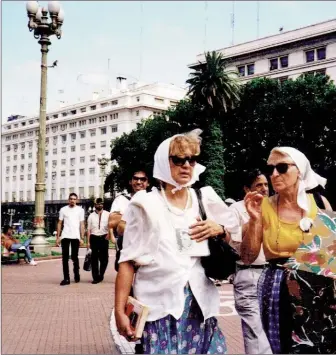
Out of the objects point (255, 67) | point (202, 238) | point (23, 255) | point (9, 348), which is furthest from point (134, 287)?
point (255, 67)

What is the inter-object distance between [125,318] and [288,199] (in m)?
1.20

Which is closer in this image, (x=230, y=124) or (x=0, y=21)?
(x=0, y=21)

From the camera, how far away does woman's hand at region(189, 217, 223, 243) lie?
2.85m

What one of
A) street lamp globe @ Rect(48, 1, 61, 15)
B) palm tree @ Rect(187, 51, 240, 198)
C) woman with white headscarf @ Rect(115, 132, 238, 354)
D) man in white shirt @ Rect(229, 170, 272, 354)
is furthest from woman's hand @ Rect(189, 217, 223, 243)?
palm tree @ Rect(187, 51, 240, 198)

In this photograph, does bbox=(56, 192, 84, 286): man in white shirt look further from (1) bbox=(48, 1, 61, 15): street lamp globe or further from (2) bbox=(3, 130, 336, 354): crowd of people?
(1) bbox=(48, 1, 61, 15): street lamp globe

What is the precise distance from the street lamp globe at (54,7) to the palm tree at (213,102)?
70.9ft

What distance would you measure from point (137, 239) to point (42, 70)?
16.7 m

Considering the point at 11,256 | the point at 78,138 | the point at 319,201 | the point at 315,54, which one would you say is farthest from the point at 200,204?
the point at 78,138

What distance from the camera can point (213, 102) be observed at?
39.2 metres

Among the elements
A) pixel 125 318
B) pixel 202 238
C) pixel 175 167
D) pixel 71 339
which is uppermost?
pixel 175 167

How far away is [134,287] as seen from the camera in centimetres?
291

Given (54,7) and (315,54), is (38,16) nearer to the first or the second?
(54,7)

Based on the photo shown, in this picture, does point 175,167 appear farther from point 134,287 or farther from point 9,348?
point 9,348

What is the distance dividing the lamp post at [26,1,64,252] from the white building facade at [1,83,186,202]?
70.3 m
